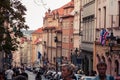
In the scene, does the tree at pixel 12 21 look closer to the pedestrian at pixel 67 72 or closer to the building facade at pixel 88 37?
the pedestrian at pixel 67 72

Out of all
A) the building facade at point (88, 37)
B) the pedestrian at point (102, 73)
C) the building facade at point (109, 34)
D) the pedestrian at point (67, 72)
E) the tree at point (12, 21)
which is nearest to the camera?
the pedestrian at point (67, 72)

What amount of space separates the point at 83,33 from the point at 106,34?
86.2 feet

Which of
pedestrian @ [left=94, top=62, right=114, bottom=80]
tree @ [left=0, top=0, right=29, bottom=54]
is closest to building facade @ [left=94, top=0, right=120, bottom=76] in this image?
tree @ [left=0, top=0, right=29, bottom=54]

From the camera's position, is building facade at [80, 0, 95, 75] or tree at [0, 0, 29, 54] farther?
building facade at [80, 0, 95, 75]

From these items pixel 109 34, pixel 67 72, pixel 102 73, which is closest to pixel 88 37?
pixel 109 34

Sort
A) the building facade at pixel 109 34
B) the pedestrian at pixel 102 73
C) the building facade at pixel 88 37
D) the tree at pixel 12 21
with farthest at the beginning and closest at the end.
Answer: the building facade at pixel 88 37 < the building facade at pixel 109 34 < the tree at pixel 12 21 < the pedestrian at pixel 102 73

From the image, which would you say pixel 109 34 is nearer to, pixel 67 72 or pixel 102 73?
pixel 102 73

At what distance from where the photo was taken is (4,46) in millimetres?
30969

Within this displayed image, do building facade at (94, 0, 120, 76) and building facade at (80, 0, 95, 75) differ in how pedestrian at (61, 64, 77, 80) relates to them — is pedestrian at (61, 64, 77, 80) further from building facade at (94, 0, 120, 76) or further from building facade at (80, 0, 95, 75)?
building facade at (80, 0, 95, 75)

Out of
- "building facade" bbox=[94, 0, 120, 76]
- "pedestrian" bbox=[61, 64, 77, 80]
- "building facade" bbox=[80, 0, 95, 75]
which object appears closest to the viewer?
"pedestrian" bbox=[61, 64, 77, 80]

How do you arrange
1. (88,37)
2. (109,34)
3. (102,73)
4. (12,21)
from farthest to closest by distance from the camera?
(88,37) → (109,34) → (12,21) → (102,73)

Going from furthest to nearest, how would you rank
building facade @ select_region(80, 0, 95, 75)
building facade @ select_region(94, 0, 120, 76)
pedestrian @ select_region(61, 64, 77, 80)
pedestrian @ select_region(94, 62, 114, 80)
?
1. building facade @ select_region(80, 0, 95, 75)
2. building facade @ select_region(94, 0, 120, 76)
3. pedestrian @ select_region(94, 62, 114, 80)
4. pedestrian @ select_region(61, 64, 77, 80)

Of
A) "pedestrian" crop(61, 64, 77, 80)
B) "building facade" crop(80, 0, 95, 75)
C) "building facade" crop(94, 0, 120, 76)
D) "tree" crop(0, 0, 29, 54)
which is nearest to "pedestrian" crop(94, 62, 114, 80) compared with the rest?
"pedestrian" crop(61, 64, 77, 80)

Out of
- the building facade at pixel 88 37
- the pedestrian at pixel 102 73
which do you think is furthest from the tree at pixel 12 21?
the building facade at pixel 88 37
